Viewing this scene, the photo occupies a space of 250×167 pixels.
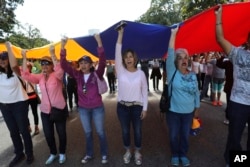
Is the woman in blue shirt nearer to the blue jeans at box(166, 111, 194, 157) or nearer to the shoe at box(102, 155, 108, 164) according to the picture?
the blue jeans at box(166, 111, 194, 157)

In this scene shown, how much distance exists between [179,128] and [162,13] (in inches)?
1641

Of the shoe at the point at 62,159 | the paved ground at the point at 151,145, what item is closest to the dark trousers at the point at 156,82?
the paved ground at the point at 151,145

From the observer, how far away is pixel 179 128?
11.5ft

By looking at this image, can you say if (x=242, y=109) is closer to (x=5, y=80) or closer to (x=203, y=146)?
(x=203, y=146)

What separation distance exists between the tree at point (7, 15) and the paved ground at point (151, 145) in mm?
21457

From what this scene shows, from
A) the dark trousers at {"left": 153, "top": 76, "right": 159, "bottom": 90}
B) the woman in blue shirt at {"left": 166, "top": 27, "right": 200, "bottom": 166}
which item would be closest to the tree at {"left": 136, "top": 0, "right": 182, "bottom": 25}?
the dark trousers at {"left": 153, "top": 76, "right": 159, "bottom": 90}

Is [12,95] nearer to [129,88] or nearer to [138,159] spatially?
[129,88]

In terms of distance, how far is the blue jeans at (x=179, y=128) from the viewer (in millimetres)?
3432

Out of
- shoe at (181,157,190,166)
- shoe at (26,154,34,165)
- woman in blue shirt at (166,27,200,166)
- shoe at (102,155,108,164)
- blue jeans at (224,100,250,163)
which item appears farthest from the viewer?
shoe at (26,154,34,165)

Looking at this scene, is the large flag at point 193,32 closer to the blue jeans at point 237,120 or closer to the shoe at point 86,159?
the blue jeans at point 237,120

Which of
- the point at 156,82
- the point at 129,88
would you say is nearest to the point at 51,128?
the point at 129,88

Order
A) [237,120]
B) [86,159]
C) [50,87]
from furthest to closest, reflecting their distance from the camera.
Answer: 1. [86,159]
2. [50,87]
3. [237,120]

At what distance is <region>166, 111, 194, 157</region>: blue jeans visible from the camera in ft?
11.3

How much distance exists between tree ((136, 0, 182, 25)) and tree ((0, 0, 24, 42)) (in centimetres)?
2419
